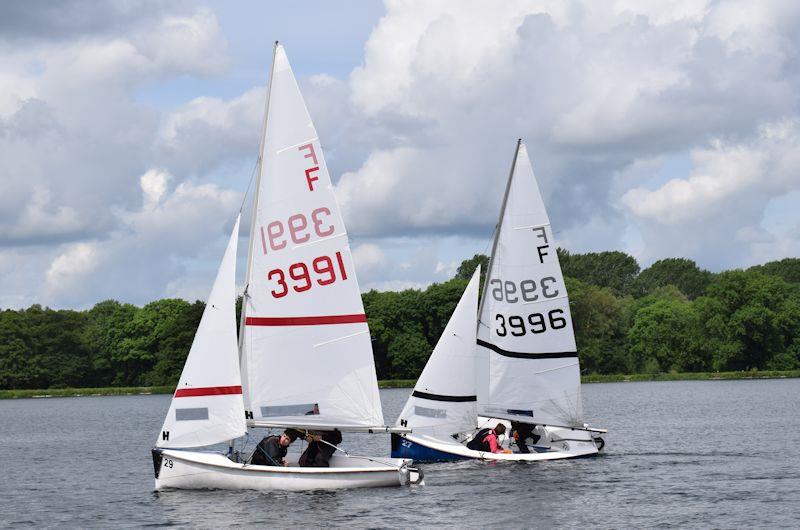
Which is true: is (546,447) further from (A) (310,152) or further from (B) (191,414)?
(A) (310,152)

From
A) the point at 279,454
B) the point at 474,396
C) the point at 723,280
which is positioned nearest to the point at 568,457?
the point at 474,396

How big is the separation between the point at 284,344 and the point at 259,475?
345 cm

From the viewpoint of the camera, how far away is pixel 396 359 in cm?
11919

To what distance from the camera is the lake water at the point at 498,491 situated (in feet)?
98.0

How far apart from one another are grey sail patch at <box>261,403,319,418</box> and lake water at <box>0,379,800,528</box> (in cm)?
231

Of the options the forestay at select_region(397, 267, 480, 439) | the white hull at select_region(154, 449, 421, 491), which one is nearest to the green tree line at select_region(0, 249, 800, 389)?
the forestay at select_region(397, 267, 480, 439)

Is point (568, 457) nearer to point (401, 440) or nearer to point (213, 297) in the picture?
point (401, 440)

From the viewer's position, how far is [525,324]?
41.1 metres

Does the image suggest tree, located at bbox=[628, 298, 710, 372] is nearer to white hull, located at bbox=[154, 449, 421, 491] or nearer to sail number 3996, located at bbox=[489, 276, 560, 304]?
sail number 3996, located at bbox=[489, 276, 560, 304]

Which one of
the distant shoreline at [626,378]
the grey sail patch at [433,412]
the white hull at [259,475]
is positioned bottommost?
the white hull at [259,475]

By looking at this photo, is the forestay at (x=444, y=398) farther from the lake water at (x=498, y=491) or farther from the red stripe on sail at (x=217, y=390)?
the red stripe on sail at (x=217, y=390)

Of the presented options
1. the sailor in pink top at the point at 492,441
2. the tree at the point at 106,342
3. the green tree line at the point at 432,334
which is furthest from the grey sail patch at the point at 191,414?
the tree at the point at 106,342

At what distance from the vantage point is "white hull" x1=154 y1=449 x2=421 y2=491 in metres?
30.6

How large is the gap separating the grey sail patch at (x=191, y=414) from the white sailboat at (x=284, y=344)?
26 mm
